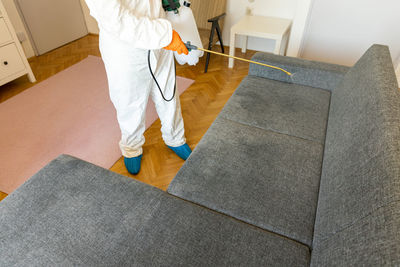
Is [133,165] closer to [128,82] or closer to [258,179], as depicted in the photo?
[128,82]

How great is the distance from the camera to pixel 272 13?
291 centimetres

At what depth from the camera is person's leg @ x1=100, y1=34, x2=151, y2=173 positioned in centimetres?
132

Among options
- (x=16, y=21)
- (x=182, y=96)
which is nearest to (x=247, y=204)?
(x=182, y=96)

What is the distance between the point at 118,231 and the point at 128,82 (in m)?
0.79

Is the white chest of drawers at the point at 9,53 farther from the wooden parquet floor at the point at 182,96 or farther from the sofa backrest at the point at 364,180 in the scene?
the sofa backrest at the point at 364,180

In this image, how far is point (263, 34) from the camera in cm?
255

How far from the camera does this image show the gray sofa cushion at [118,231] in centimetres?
86

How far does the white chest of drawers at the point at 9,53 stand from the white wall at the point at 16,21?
2.35 feet

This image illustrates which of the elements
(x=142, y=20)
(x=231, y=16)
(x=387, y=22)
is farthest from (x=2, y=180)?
(x=387, y=22)

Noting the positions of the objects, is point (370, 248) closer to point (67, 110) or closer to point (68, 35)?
point (67, 110)

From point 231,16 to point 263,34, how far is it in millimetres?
802

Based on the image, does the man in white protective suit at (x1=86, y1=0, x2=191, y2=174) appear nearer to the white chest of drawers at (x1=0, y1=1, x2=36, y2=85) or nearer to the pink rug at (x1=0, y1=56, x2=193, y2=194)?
the pink rug at (x1=0, y1=56, x2=193, y2=194)

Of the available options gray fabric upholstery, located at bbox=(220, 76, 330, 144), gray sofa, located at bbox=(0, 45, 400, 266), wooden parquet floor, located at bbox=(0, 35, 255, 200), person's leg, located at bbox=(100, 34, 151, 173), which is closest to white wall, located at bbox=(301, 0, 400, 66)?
wooden parquet floor, located at bbox=(0, 35, 255, 200)

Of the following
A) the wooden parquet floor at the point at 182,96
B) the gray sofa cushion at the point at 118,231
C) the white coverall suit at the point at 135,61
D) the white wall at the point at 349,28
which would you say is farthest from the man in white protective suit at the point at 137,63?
the white wall at the point at 349,28
